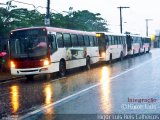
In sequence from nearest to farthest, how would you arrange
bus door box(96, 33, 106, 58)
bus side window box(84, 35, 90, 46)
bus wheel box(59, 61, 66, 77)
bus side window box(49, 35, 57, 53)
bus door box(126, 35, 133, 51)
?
bus side window box(49, 35, 57, 53) < bus wheel box(59, 61, 66, 77) < bus side window box(84, 35, 90, 46) < bus door box(96, 33, 106, 58) < bus door box(126, 35, 133, 51)

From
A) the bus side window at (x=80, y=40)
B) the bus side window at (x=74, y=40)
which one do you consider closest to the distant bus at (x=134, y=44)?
the bus side window at (x=80, y=40)

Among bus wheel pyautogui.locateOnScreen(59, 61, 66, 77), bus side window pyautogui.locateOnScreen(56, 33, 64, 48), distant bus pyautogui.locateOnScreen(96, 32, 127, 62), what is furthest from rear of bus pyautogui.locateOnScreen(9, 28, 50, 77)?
distant bus pyautogui.locateOnScreen(96, 32, 127, 62)

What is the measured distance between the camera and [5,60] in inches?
1097

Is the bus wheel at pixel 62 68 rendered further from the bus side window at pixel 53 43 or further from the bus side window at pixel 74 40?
the bus side window at pixel 74 40

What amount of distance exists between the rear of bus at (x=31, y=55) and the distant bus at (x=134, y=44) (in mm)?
26555

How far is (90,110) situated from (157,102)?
2262mm

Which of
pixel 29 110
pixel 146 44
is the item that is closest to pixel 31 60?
pixel 29 110

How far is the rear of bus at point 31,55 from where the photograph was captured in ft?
69.8

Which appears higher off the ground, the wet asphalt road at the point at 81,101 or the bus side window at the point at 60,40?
the bus side window at the point at 60,40

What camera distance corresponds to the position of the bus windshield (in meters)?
21.3

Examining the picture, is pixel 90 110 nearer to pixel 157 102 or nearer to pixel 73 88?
pixel 157 102

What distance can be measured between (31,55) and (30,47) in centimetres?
42

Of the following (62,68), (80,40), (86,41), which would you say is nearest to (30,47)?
(62,68)

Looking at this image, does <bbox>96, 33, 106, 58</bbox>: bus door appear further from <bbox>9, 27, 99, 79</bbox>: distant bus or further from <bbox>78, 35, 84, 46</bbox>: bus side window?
<bbox>9, 27, 99, 79</bbox>: distant bus
